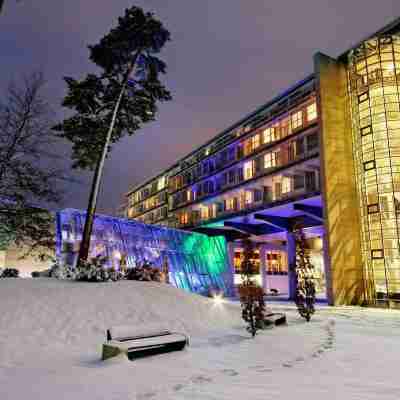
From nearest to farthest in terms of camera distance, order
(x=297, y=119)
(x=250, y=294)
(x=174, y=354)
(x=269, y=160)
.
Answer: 1. (x=174, y=354)
2. (x=250, y=294)
3. (x=297, y=119)
4. (x=269, y=160)

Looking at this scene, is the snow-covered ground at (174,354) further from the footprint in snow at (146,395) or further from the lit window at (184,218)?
the lit window at (184,218)

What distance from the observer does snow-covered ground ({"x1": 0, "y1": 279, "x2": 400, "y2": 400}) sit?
5.11m

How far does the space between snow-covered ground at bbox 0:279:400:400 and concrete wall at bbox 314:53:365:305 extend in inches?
452

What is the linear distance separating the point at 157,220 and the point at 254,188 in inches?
1044

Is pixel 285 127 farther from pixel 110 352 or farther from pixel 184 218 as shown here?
pixel 110 352

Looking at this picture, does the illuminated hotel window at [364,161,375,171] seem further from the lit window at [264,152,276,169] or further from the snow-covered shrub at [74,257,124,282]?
the snow-covered shrub at [74,257,124,282]

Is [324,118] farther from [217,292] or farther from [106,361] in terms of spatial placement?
[106,361]

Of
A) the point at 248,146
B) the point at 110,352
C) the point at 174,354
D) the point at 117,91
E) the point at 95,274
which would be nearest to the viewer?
the point at 110,352

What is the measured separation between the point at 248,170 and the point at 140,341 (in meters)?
29.7

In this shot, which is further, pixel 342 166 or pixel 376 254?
pixel 342 166

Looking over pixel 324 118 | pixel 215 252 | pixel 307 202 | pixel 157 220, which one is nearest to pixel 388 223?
pixel 307 202

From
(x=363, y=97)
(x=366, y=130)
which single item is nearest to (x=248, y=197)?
(x=366, y=130)

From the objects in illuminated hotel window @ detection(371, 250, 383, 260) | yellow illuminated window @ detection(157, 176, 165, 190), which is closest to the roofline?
illuminated hotel window @ detection(371, 250, 383, 260)

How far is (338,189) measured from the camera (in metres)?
25.0
